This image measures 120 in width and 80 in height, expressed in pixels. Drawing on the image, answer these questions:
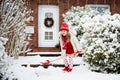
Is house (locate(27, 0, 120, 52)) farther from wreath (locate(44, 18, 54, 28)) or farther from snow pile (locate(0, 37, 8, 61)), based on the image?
snow pile (locate(0, 37, 8, 61))

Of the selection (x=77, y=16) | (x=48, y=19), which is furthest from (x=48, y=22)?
(x=77, y=16)

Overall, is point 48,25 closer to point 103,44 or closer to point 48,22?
point 48,22

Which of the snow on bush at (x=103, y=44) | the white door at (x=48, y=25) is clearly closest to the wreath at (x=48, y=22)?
the white door at (x=48, y=25)

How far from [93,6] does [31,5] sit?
137 inches

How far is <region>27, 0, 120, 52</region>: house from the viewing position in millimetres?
22344

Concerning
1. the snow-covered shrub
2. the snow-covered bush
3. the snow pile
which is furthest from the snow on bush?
the snow pile

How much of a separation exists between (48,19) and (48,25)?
0.33 meters

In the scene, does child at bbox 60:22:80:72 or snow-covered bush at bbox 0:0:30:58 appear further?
child at bbox 60:22:80:72

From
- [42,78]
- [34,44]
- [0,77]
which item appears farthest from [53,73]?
[34,44]

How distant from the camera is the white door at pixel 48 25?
22562 mm

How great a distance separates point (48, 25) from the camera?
889 inches

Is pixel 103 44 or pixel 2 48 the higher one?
pixel 2 48

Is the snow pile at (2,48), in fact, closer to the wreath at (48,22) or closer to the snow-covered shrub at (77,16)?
the snow-covered shrub at (77,16)

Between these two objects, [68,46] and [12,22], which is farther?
[68,46]
